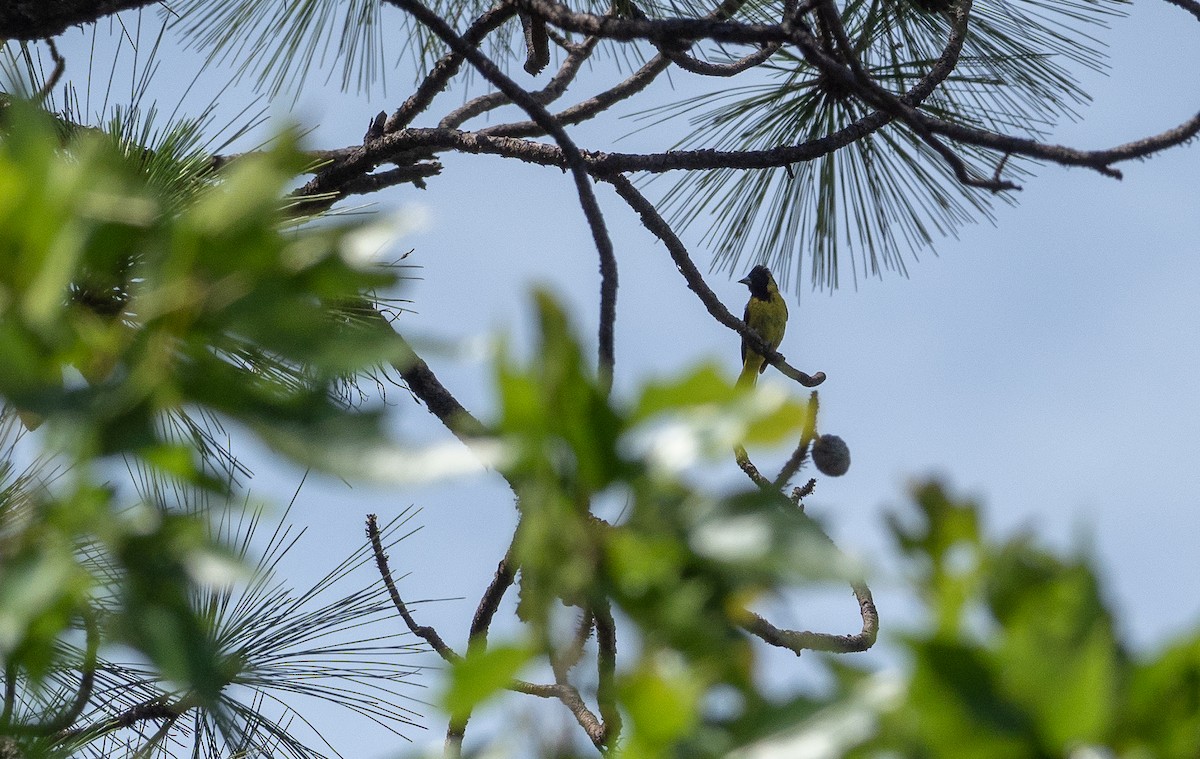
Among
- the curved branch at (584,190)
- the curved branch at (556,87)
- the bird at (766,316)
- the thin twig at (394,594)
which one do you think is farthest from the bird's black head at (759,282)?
the curved branch at (584,190)

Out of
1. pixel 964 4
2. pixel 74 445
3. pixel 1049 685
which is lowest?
pixel 1049 685

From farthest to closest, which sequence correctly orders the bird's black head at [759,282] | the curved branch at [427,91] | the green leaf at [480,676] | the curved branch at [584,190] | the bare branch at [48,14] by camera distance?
the bird's black head at [759,282]
the curved branch at [427,91]
the bare branch at [48,14]
the curved branch at [584,190]
the green leaf at [480,676]

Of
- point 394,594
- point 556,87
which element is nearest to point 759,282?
point 556,87

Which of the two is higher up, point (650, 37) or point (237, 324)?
point (650, 37)

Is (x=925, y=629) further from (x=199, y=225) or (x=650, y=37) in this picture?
(x=650, y=37)

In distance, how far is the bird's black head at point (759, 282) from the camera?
668 cm

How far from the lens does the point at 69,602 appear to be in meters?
0.50

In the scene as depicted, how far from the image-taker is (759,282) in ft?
22.2

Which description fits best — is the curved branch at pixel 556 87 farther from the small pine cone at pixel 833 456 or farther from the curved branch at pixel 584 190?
the small pine cone at pixel 833 456

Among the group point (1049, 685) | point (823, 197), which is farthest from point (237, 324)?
point (823, 197)

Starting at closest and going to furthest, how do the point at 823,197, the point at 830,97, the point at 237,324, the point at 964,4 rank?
the point at 237,324, the point at 964,4, the point at 830,97, the point at 823,197

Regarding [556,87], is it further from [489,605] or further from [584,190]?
[584,190]

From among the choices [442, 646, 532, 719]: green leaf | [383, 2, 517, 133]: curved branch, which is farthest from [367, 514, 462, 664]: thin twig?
[442, 646, 532, 719]: green leaf

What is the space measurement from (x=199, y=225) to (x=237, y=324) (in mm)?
49
